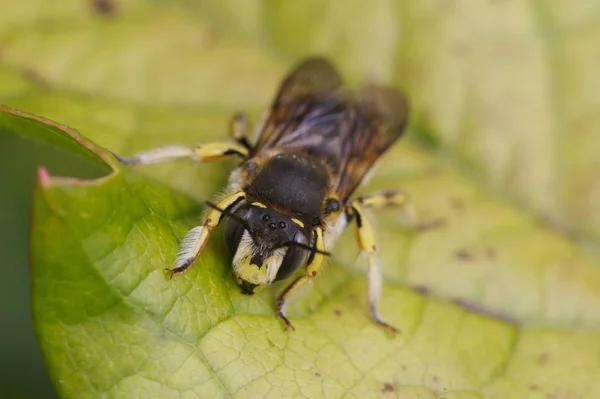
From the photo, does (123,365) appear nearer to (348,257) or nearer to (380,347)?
(380,347)

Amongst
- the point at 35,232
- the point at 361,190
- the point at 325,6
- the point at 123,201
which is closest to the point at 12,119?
the point at 123,201

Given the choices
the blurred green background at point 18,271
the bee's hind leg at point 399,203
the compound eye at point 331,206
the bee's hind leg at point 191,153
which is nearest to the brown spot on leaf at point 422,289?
the bee's hind leg at point 399,203

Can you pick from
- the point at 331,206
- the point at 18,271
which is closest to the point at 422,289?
the point at 331,206

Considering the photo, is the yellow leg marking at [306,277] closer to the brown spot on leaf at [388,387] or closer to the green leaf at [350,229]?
the green leaf at [350,229]

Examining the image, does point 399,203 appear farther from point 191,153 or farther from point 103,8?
point 103,8

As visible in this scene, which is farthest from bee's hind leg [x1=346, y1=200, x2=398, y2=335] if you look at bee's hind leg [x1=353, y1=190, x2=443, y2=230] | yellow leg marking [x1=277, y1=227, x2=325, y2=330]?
yellow leg marking [x1=277, y1=227, x2=325, y2=330]

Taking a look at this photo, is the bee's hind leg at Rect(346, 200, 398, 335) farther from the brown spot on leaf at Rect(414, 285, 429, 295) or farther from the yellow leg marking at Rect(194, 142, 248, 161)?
the yellow leg marking at Rect(194, 142, 248, 161)
